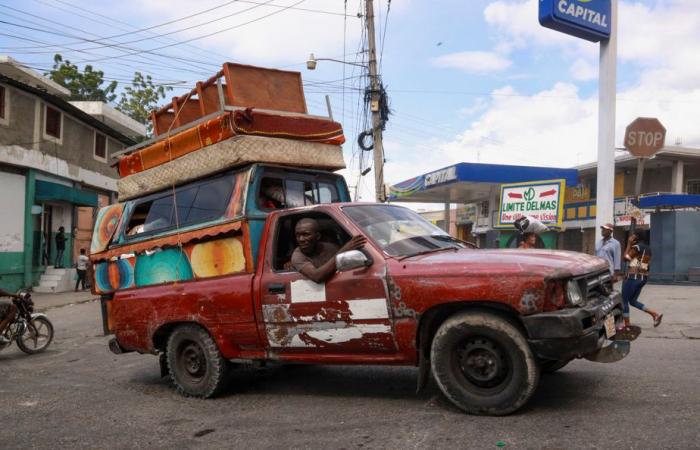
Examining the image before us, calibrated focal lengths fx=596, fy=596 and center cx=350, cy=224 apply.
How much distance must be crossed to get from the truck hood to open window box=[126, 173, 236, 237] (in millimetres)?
2111

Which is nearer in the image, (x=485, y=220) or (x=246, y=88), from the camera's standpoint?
(x=246, y=88)

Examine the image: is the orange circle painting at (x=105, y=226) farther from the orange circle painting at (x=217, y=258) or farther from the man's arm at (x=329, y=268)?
the man's arm at (x=329, y=268)

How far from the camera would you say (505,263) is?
13.9ft

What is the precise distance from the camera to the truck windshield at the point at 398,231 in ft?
16.1

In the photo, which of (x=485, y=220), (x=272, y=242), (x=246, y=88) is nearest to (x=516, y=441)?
(x=272, y=242)

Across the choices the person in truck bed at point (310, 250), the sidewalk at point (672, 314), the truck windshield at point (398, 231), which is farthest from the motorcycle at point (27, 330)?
the sidewalk at point (672, 314)

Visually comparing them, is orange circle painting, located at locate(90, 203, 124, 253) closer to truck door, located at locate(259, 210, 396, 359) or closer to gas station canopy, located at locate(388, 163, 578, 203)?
truck door, located at locate(259, 210, 396, 359)

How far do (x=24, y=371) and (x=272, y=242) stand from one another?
4.54 meters

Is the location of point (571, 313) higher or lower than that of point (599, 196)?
lower

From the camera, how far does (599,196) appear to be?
12.8 meters

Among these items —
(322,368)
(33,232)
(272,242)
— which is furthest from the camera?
(33,232)

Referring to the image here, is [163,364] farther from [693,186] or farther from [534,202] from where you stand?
[693,186]

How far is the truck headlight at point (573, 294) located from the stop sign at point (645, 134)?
31.4ft

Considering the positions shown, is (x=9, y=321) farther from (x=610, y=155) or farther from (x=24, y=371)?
(x=610, y=155)
